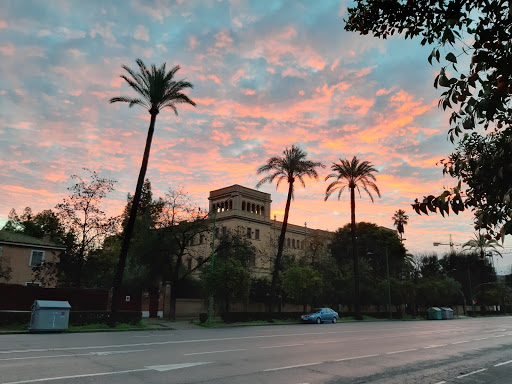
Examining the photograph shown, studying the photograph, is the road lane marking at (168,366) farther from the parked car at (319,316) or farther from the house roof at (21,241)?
the house roof at (21,241)

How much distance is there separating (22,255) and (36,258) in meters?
1.37

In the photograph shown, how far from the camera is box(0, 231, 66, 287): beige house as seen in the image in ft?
121

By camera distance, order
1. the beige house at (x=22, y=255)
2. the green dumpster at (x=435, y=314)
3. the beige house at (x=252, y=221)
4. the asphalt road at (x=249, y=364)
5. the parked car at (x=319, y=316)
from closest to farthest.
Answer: the asphalt road at (x=249, y=364), the beige house at (x=22, y=255), the parked car at (x=319, y=316), the green dumpster at (x=435, y=314), the beige house at (x=252, y=221)

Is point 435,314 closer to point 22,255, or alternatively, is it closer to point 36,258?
point 36,258

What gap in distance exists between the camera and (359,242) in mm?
66375

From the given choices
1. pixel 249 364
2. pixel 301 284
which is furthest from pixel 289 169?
pixel 249 364

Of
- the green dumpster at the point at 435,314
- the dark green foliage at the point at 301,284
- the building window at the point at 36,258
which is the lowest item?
the green dumpster at the point at 435,314

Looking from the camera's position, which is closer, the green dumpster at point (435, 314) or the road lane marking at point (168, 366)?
the road lane marking at point (168, 366)

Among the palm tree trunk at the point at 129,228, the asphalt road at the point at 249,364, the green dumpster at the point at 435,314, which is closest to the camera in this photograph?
the asphalt road at the point at 249,364

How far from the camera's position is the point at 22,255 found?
38.2 meters

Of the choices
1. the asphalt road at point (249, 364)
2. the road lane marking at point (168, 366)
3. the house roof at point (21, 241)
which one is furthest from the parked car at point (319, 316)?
the road lane marking at point (168, 366)

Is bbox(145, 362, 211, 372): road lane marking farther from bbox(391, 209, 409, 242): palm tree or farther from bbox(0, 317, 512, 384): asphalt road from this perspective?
bbox(391, 209, 409, 242): palm tree

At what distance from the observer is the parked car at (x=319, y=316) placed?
123 feet

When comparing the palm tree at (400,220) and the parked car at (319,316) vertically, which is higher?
the palm tree at (400,220)
